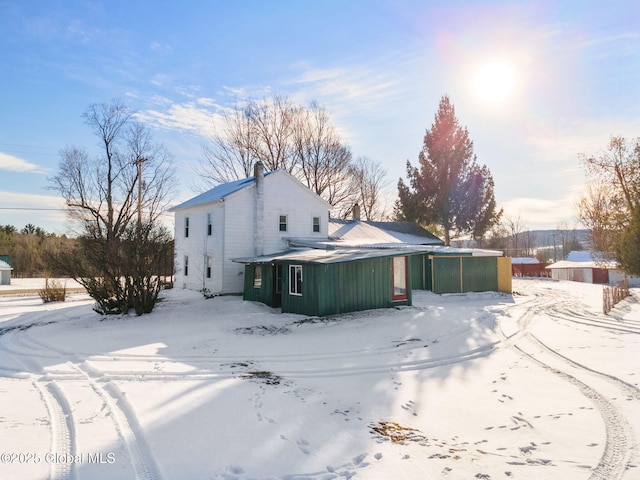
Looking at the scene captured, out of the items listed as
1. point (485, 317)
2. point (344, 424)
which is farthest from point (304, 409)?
point (485, 317)

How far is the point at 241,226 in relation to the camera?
2236 centimetres

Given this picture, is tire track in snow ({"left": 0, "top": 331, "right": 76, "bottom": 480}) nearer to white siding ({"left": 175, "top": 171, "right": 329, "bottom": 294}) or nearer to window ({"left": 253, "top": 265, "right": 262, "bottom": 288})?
window ({"left": 253, "top": 265, "right": 262, "bottom": 288})

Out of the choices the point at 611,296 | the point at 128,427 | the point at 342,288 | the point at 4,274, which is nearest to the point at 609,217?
the point at 611,296

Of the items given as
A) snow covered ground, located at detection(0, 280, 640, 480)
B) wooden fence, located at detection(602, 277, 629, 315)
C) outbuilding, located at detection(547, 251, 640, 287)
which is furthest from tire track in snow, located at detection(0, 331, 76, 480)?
outbuilding, located at detection(547, 251, 640, 287)

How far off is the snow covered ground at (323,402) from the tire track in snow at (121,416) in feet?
0.09

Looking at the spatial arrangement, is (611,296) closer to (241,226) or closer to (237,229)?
(241,226)

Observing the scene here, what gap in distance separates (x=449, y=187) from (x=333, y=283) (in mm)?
28313

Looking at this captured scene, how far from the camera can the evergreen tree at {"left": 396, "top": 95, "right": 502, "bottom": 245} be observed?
40.7 metres

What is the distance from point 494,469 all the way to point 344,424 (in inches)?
82.9

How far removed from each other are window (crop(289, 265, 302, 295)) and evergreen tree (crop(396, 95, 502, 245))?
88.9ft

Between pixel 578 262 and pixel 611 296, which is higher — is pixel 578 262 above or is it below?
above

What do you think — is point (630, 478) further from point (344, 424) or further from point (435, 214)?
point (435, 214)

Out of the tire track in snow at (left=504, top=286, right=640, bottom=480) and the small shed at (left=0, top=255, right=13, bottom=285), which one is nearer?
the tire track in snow at (left=504, top=286, right=640, bottom=480)

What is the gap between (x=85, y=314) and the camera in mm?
18062
